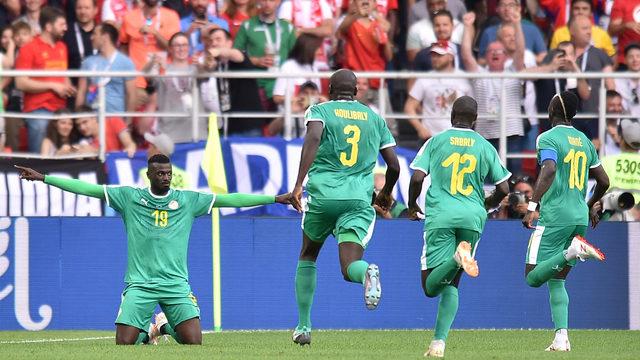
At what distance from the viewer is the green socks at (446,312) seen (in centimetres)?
1158

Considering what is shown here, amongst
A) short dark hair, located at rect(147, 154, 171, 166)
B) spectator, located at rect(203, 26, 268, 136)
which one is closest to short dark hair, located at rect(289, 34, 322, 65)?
spectator, located at rect(203, 26, 268, 136)

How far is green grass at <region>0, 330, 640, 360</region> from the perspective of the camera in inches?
469

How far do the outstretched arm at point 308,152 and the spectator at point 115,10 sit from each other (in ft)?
25.2

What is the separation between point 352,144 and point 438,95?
5.42m

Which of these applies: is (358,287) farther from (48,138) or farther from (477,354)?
(477,354)

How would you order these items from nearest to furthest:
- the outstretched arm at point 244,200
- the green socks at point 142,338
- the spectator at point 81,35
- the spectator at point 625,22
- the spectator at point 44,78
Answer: the outstretched arm at point 244,200 < the green socks at point 142,338 < the spectator at point 44,78 < the spectator at point 81,35 < the spectator at point 625,22

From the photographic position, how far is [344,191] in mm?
12336

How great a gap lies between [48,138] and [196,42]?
2.57 metres

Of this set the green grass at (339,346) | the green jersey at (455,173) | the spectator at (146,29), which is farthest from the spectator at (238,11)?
the green jersey at (455,173)

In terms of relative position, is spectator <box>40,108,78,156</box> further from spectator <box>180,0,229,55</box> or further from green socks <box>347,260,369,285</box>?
green socks <box>347,260,369,285</box>

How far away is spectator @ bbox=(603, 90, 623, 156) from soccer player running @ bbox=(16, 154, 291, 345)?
5.80 meters

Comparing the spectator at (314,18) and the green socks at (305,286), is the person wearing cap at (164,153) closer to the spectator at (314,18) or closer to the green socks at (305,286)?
the spectator at (314,18)

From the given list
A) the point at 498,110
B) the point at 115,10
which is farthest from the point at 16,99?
the point at 498,110

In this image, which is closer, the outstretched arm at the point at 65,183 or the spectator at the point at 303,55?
the outstretched arm at the point at 65,183
